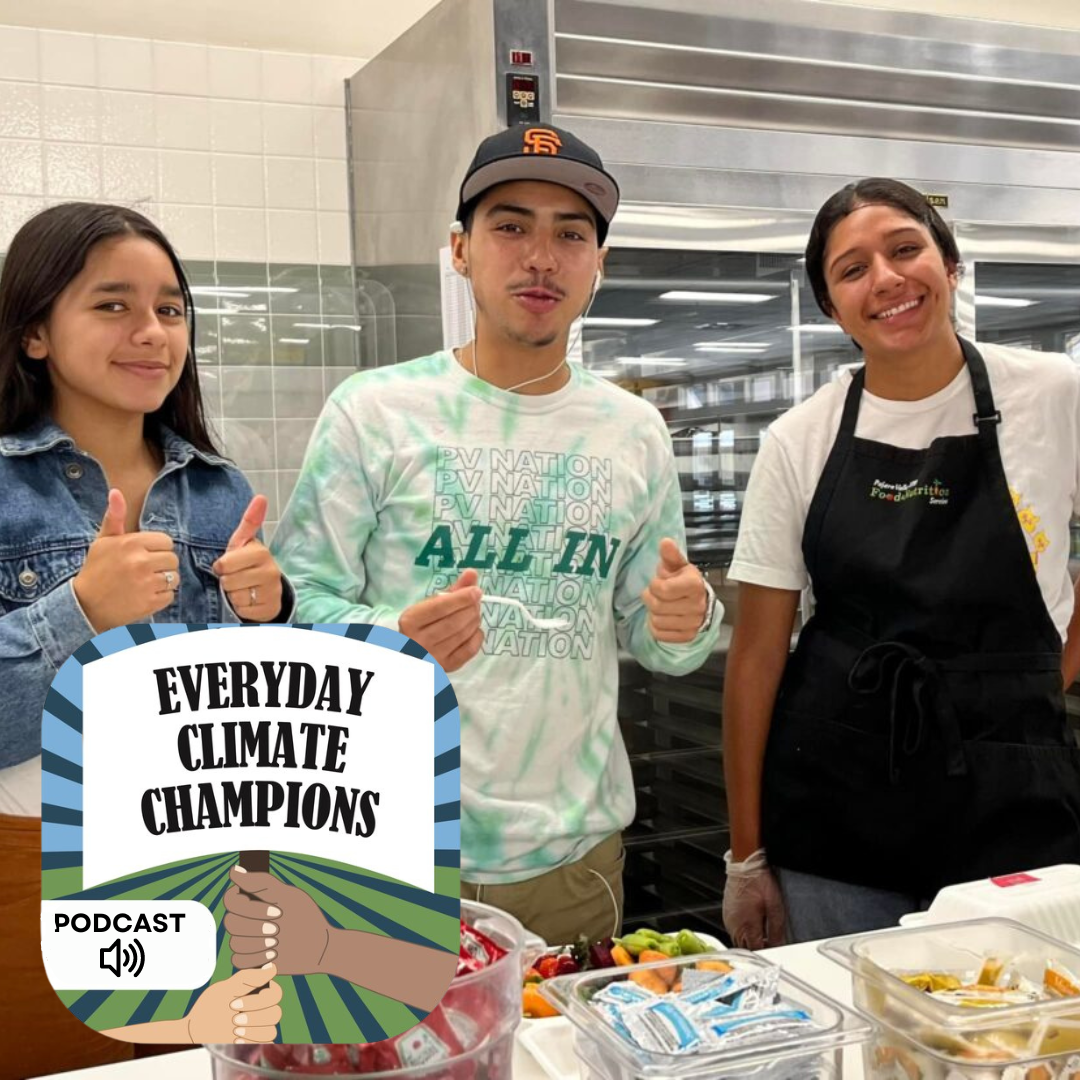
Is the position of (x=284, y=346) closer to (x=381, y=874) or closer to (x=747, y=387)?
(x=747, y=387)

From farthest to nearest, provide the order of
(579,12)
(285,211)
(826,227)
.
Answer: (285,211) → (579,12) → (826,227)

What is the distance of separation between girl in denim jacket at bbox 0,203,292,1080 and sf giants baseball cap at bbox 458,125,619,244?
0.49 m

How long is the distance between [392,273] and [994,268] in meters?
1.59

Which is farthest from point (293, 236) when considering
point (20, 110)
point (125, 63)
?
point (20, 110)

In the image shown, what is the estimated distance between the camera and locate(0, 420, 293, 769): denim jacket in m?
1.38

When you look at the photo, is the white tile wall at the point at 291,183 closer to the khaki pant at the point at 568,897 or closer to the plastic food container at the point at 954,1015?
the khaki pant at the point at 568,897

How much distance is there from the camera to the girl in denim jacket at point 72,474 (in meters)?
1.46

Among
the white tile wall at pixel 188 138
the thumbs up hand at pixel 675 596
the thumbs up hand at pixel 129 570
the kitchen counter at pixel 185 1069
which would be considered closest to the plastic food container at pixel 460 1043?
the kitchen counter at pixel 185 1069

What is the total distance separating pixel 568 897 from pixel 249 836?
1390 mm

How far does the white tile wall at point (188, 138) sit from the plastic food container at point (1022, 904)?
2.24 metres

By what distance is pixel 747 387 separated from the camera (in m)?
2.93

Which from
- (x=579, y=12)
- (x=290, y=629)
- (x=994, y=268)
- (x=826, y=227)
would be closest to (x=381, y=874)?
(x=290, y=629)

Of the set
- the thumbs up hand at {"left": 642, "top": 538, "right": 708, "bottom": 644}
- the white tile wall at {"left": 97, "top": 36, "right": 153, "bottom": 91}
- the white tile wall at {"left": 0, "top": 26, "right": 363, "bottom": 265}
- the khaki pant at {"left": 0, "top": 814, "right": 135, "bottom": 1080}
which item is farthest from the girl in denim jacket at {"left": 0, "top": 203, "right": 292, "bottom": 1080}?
the white tile wall at {"left": 97, "top": 36, "right": 153, "bottom": 91}

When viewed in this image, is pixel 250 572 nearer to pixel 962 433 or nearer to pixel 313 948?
pixel 313 948
